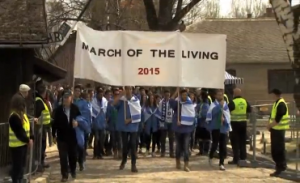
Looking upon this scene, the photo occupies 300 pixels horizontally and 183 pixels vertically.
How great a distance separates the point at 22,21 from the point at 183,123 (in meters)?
4.83

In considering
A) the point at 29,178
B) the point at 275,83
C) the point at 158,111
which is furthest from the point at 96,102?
the point at 275,83

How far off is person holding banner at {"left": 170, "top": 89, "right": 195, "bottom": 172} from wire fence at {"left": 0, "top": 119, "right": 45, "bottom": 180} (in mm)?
3176

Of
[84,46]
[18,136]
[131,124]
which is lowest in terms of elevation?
[18,136]

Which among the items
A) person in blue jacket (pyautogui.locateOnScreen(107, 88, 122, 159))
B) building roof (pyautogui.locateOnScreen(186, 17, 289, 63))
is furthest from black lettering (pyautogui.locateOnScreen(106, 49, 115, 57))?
building roof (pyautogui.locateOnScreen(186, 17, 289, 63))

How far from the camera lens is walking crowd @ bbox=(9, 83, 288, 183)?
1344cm

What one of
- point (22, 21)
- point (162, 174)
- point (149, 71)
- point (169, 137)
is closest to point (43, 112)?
point (149, 71)

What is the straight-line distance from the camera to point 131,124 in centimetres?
1535

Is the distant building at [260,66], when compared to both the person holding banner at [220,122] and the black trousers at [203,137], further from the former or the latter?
the person holding banner at [220,122]

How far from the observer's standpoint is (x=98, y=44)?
599 inches

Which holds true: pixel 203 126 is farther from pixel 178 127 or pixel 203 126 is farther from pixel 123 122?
pixel 123 122

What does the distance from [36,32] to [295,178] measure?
22.6 feet

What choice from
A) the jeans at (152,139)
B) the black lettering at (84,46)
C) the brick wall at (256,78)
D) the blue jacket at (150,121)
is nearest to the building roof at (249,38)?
the brick wall at (256,78)

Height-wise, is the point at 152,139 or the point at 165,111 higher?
the point at 165,111

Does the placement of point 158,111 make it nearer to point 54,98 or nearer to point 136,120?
point 136,120
